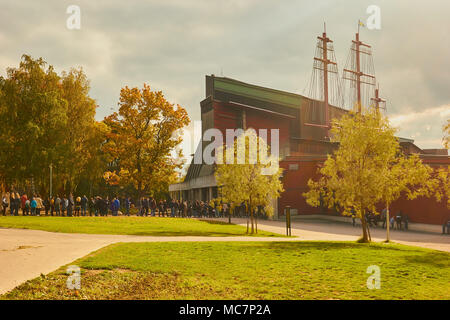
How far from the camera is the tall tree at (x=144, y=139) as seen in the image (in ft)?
116

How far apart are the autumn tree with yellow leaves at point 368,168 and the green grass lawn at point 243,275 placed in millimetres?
3540

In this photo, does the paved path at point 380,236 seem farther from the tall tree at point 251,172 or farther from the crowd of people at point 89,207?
the crowd of people at point 89,207

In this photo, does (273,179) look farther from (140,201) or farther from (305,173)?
(305,173)

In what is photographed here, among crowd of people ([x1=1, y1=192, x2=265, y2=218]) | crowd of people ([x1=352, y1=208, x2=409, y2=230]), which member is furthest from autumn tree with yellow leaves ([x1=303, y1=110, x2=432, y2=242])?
crowd of people ([x1=352, y1=208, x2=409, y2=230])

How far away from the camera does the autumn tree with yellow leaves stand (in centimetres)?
1691

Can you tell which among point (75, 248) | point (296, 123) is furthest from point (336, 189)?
point (296, 123)

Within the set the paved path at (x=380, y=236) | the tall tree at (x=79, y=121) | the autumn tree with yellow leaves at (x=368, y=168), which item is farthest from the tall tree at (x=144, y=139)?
the autumn tree with yellow leaves at (x=368, y=168)

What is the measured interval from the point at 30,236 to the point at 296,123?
5459cm

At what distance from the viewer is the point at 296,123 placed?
66.1m

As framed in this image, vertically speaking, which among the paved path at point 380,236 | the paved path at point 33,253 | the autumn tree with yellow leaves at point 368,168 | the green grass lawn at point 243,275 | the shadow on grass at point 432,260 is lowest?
the paved path at point 380,236

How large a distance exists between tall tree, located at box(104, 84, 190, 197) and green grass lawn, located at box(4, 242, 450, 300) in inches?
879

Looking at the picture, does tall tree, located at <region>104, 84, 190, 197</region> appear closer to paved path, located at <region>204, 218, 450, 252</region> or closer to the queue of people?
the queue of people

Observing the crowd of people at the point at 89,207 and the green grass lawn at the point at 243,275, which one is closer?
the green grass lawn at the point at 243,275

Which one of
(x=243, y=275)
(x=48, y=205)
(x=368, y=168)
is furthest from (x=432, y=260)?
(x=48, y=205)
